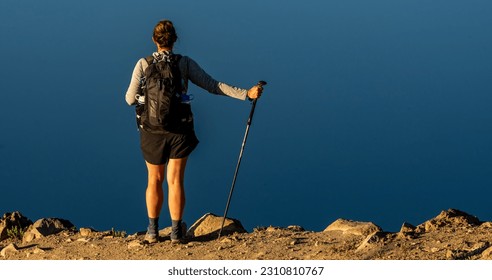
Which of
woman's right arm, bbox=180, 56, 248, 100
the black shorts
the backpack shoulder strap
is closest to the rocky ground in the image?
the black shorts

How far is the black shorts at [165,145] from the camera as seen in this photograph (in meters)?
13.8

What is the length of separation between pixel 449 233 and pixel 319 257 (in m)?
2.09

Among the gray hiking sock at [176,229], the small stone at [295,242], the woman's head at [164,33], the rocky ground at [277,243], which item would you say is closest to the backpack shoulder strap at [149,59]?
the woman's head at [164,33]

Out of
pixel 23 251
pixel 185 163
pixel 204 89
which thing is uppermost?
pixel 204 89

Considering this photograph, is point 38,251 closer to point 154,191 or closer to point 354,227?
point 154,191

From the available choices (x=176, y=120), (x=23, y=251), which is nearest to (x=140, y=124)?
(x=176, y=120)

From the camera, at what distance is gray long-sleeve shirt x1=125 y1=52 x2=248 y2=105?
13.8m

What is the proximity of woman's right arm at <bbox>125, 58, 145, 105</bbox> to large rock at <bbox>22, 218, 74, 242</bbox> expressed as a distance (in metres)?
3.33

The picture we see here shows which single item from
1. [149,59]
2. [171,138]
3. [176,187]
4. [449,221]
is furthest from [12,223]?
[449,221]

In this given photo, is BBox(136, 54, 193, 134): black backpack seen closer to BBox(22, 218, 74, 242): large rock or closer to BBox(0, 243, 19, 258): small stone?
BBox(0, 243, 19, 258): small stone

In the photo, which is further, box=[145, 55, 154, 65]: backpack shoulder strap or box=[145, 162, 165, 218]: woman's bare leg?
box=[145, 162, 165, 218]: woman's bare leg

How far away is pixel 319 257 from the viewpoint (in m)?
13.2

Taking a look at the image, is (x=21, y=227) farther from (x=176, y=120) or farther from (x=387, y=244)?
(x=387, y=244)

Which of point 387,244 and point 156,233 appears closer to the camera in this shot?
point 387,244
